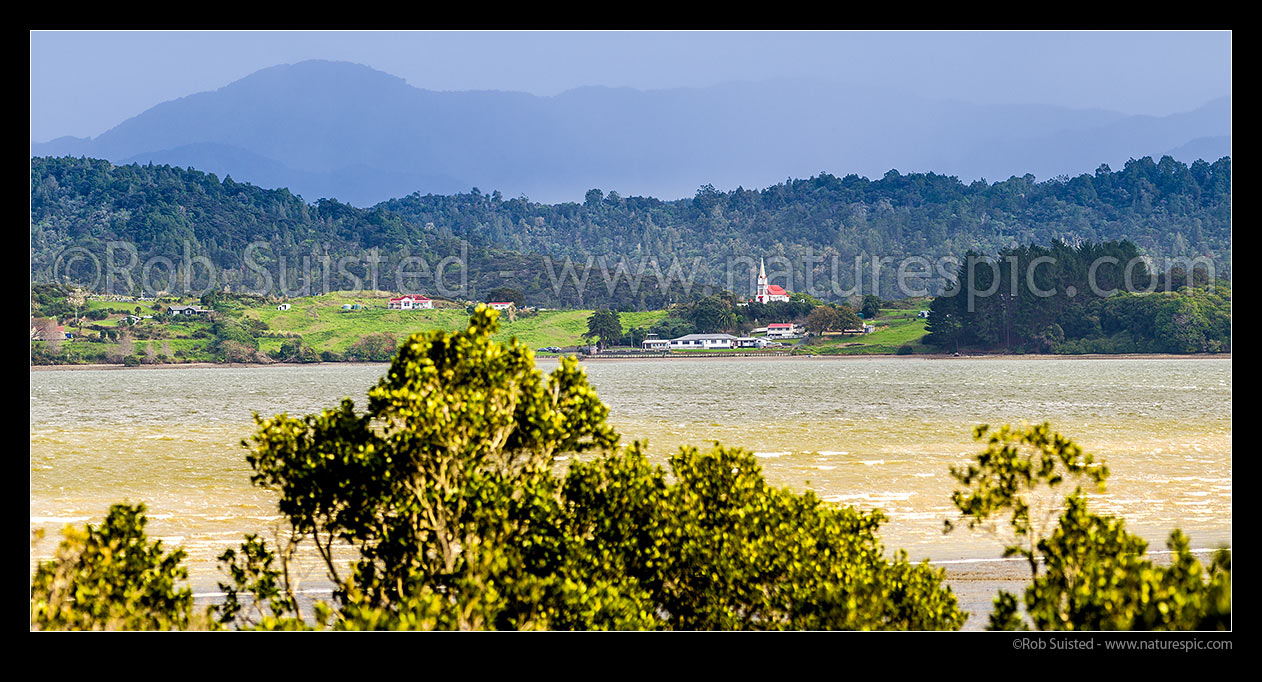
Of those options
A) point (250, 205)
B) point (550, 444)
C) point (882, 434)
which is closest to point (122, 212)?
point (250, 205)

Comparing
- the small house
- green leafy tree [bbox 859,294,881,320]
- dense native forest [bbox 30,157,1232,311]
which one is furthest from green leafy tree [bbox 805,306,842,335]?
dense native forest [bbox 30,157,1232,311]

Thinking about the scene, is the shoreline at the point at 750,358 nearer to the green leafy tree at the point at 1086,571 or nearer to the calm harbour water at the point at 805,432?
the calm harbour water at the point at 805,432

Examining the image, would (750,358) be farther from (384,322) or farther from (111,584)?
(111,584)

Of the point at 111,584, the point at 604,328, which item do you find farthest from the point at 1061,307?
the point at 111,584

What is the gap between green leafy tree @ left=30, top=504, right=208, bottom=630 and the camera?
15.7ft

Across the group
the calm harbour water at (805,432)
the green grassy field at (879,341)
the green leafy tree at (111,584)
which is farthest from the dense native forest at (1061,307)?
the green leafy tree at (111,584)

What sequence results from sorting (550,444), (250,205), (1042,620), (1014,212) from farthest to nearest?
(1014,212) → (250,205) → (550,444) → (1042,620)

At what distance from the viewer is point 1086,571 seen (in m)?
4.55

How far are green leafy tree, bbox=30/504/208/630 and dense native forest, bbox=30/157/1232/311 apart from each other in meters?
96.3

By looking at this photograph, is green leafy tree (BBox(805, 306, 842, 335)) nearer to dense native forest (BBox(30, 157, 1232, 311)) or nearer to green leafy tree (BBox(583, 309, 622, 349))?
green leafy tree (BBox(583, 309, 622, 349))

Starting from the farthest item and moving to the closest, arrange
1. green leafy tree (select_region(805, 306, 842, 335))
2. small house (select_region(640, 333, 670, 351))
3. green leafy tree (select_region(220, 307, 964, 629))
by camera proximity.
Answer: small house (select_region(640, 333, 670, 351)) < green leafy tree (select_region(805, 306, 842, 335)) < green leafy tree (select_region(220, 307, 964, 629))

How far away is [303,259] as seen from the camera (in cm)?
12531
